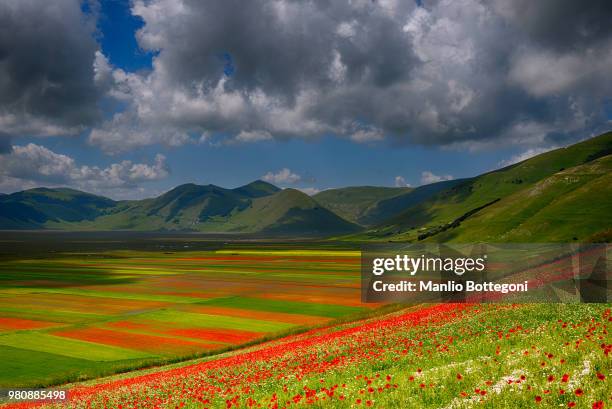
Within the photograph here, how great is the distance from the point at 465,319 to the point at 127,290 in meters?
92.4

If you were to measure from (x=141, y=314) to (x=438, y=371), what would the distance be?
67784mm

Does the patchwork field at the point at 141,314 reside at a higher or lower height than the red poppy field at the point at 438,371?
lower

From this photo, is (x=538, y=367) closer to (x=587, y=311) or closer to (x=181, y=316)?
(x=587, y=311)

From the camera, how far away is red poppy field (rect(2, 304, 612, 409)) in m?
11.8

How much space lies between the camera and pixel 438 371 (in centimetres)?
1494

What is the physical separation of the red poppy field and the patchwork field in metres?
18.7

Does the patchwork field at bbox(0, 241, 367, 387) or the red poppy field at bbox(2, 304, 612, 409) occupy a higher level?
the red poppy field at bbox(2, 304, 612, 409)

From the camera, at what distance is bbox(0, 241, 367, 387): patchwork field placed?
47.3 metres

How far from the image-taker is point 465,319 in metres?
27.1

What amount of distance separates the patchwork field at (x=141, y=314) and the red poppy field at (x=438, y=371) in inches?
735

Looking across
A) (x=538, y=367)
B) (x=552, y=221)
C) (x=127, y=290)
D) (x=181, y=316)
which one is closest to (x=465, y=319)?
(x=538, y=367)

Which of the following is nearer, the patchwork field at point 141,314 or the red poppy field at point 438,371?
the red poppy field at point 438,371

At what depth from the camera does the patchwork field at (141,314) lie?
4728 centimetres

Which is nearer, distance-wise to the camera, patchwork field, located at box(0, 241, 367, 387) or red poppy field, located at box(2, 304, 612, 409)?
red poppy field, located at box(2, 304, 612, 409)
